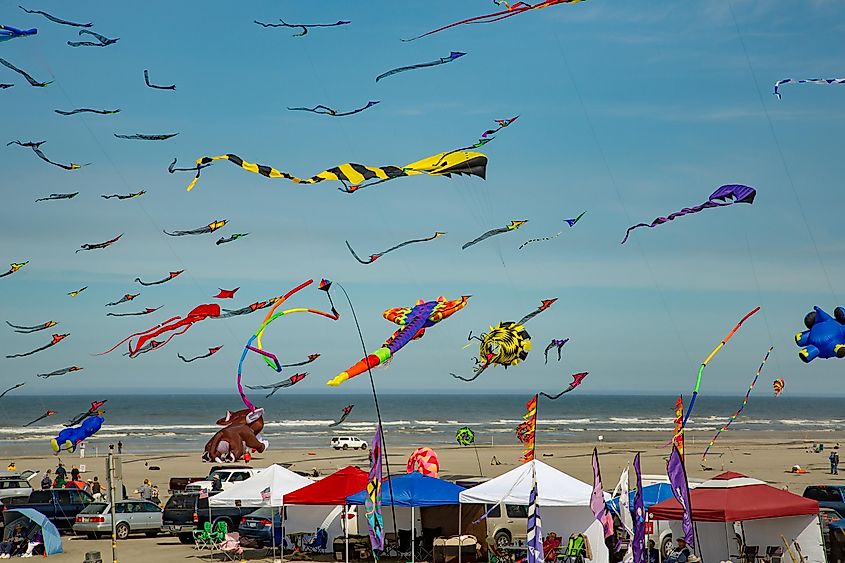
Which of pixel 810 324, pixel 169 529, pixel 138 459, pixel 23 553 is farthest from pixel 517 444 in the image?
pixel 810 324

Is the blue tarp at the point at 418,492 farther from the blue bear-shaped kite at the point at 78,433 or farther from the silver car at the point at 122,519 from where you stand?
the silver car at the point at 122,519

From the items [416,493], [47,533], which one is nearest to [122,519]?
[47,533]

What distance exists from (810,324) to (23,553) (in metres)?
17.2

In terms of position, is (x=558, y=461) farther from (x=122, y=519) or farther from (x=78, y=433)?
(x=78, y=433)

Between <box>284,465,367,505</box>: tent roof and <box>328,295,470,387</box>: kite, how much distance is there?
3907 millimetres

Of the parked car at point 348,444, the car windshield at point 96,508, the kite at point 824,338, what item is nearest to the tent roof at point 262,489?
the car windshield at point 96,508

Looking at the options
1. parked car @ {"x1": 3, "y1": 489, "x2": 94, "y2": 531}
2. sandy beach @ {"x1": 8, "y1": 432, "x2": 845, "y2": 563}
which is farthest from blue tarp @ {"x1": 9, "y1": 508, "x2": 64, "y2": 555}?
parked car @ {"x1": 3, "y1": 489, "x2": 94, "y2": 531}

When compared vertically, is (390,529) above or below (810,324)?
below

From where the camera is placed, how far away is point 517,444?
71.5 m

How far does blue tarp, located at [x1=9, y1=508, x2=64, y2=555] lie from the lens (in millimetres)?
23125

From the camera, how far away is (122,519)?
2680cm

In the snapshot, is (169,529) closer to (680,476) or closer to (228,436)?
(228,436)

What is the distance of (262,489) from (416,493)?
14.2 ft

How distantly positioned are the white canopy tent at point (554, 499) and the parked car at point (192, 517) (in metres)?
8.52
